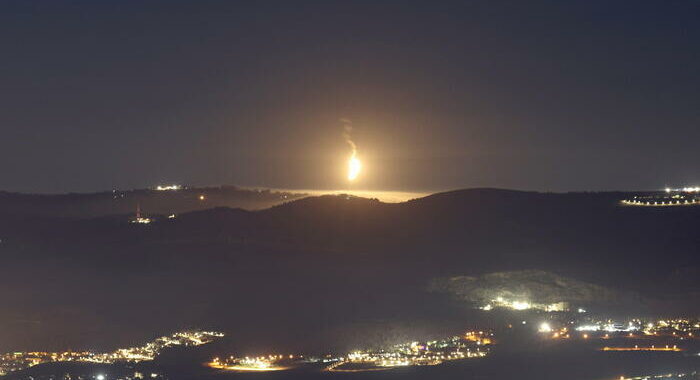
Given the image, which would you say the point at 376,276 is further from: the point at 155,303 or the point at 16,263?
the point at 16,263

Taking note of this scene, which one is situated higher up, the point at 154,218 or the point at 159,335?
the point at 154,218

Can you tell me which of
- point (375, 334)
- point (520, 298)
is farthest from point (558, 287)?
point (375, 334)

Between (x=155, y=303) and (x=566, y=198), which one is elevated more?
(x=566, y=198)

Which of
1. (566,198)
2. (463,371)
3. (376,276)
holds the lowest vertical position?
(463,371)

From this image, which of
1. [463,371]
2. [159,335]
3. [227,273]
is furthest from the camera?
[227,273]

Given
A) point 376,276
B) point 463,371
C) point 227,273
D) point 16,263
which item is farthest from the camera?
point 16,263

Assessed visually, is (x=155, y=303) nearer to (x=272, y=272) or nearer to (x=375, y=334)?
(x=272, y=272)

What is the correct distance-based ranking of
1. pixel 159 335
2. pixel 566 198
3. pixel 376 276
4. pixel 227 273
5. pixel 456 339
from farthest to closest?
pixel 566 198 < pixel 227 273 < pixel 376 276 < pixel 159 335 < pixel 456 339

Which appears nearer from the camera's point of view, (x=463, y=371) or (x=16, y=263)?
(x=463, y=371)

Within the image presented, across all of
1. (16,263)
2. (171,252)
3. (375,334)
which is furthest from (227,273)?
(375,334)
